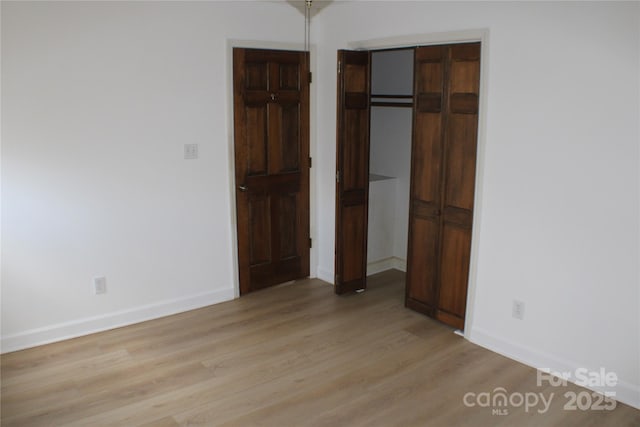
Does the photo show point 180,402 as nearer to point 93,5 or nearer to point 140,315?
point 140,315

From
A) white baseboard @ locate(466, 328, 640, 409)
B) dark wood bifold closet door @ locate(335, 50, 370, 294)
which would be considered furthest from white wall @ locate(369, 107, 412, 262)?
white baseboard @ locate(466, 328, 640, 409)

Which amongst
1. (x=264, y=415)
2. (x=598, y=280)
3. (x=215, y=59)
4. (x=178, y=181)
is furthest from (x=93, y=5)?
(x=598, y=280)

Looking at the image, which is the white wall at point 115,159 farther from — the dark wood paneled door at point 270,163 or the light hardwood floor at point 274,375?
the light hardwood floor at point 274,375

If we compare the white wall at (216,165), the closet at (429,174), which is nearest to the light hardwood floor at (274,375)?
the white wall at (216,165)

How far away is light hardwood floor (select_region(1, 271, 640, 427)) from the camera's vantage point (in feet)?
9.64

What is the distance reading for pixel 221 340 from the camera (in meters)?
3.84

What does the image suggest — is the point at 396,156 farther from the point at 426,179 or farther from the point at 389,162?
the point at 426,179

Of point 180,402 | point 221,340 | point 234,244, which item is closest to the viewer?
point 180,402

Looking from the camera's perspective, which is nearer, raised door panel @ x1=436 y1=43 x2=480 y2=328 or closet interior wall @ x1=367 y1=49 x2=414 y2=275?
raised door panel @ x1=436 y1=43 x2=480 y2=328

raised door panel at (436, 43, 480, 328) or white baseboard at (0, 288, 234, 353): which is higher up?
raised door panel at (436, 43, 480, 328)

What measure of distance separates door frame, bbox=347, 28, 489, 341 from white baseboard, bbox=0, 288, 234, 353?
1967 millimetres

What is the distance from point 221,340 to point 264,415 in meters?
1.00

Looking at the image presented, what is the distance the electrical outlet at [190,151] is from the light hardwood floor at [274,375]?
1.23 metres

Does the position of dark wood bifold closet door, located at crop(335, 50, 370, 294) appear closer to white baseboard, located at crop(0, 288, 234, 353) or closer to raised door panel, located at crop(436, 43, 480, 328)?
raised door panel, located at crop(436, 43, 480, 328)
